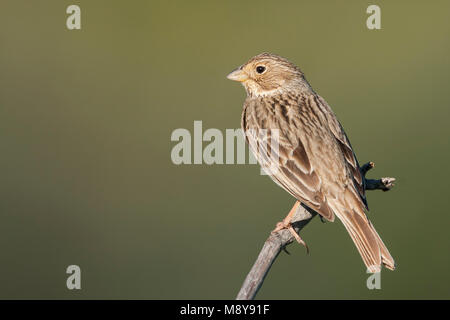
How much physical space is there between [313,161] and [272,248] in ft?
3.86

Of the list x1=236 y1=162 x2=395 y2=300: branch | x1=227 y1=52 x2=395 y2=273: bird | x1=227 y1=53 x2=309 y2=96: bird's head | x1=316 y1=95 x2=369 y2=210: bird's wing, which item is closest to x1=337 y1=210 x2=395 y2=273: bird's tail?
x1=227 y1=52 x2=395 y2=273: bird

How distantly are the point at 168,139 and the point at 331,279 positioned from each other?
141 inches

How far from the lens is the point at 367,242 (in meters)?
6.17

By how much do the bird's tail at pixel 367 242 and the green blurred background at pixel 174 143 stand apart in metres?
2.64

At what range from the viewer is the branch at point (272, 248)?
487 cm

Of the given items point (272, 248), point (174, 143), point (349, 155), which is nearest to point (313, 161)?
Answer: point (349, 155)

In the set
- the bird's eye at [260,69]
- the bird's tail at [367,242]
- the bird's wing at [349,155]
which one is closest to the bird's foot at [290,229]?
the bird's tail at [367,242]

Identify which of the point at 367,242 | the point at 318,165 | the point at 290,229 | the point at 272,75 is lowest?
the point at 367,242

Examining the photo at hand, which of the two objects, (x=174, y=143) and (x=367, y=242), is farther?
(x=174, y=143)

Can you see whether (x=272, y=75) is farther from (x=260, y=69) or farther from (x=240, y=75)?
(x=240, y=75)

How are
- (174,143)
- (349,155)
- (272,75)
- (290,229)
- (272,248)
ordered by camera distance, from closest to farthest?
(272,248) < (290,229) < (349,155) < (272,75) < (174,143)

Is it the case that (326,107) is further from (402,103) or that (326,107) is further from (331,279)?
(402,103)

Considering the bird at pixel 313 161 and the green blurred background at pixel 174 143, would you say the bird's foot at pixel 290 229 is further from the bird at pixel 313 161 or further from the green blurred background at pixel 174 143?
the green blurred background at pixel 174 143

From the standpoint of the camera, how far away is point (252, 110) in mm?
7152
